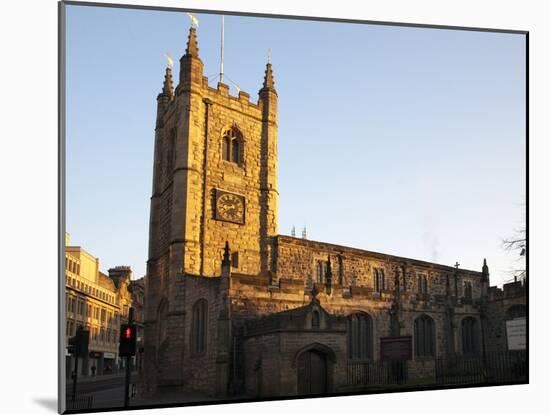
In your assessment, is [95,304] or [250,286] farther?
[250,286]

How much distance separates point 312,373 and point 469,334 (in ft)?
38.6

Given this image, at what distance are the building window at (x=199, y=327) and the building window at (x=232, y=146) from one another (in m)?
6.34

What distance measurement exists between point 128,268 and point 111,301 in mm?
2195

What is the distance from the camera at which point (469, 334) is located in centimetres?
2838

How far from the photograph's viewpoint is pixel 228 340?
2028 cm

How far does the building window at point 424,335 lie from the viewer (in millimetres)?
25500

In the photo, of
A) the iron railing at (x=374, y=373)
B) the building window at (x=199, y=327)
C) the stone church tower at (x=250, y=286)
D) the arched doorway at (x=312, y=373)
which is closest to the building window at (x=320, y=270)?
the stone church tower at (x=250, y=286)

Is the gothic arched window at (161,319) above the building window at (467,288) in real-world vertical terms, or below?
below

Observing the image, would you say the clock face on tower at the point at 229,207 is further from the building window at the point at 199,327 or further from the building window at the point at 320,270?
the building window at the point at 320,270

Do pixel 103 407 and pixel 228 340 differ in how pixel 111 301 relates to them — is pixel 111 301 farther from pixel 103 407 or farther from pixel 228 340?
pixel 103 407

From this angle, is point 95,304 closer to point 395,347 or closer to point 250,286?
point 250,286

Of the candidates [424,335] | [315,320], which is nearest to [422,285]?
[424,335]

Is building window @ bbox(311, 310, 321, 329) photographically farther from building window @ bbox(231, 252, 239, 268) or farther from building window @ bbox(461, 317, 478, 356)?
building window @ bbox(461, 317, 478, 356)

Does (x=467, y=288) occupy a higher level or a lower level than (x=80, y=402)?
higher
